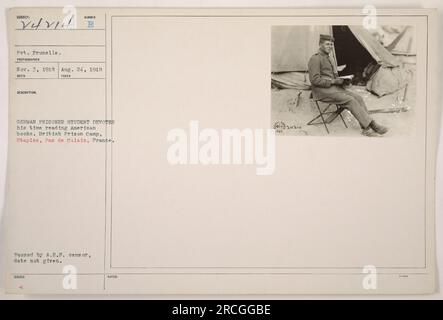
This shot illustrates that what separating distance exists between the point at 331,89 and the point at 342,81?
1.4 inches

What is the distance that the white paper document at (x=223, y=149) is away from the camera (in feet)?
3.47

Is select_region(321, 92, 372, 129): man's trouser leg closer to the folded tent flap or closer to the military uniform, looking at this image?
the military uniform

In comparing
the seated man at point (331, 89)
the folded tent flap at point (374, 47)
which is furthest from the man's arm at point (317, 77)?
the folded tent flap at point (374, 47)

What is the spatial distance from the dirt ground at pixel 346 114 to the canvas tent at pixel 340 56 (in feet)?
0.07

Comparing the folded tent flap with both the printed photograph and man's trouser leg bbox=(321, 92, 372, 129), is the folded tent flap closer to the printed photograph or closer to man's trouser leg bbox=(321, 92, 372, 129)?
the printed photograph

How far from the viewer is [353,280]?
41.9 inches

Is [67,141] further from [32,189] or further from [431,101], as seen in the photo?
[431,101]

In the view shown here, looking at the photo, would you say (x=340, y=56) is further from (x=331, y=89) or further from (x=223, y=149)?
(x=223, y=149)

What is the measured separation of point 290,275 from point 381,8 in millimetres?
725

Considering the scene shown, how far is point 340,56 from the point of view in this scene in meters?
1.06

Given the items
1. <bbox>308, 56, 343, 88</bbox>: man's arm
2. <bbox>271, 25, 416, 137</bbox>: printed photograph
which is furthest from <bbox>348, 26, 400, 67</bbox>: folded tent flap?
→ <bbox>308, 56, 343, 88</bbox>: man's arm

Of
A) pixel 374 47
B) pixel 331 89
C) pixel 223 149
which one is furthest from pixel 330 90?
pixel 223 149

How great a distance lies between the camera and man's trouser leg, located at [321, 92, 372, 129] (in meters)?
1.06

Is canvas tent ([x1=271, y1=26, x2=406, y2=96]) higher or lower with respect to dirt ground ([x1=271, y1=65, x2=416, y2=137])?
higher
